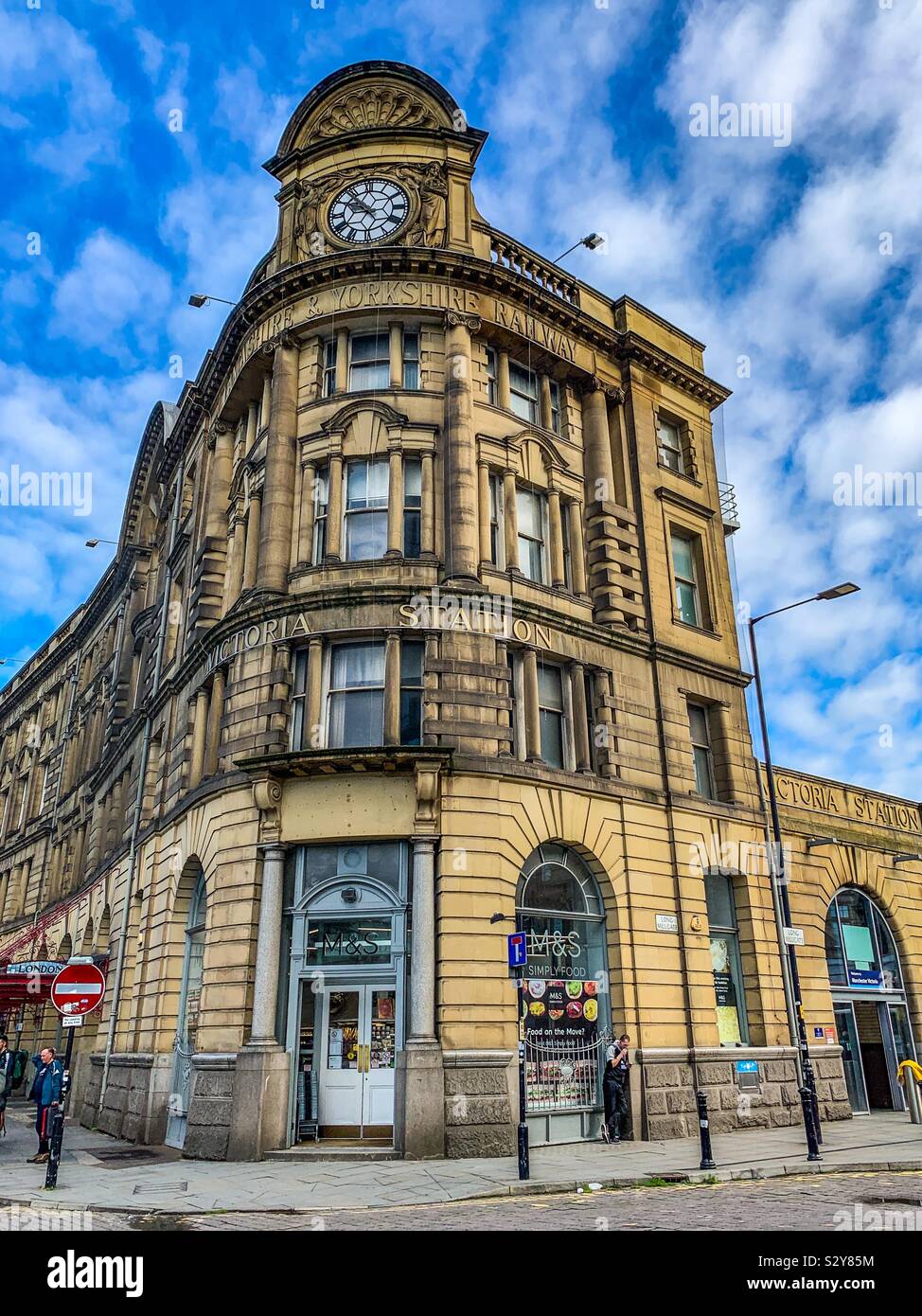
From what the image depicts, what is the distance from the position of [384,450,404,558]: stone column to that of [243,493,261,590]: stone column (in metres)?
3.65

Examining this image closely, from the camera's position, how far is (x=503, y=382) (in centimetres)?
2508

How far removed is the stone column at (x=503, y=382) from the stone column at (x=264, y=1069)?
1345 cm

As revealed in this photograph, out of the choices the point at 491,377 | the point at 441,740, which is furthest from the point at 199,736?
the point at 491,377

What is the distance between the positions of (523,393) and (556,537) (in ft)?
14.6

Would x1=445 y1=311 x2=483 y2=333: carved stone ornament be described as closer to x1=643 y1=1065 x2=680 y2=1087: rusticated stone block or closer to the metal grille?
the metal grille

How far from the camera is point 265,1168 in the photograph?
16.0 m

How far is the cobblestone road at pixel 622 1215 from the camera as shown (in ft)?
34.7

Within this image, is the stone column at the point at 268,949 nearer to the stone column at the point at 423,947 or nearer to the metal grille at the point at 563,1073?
the stone column at the point at 423,947

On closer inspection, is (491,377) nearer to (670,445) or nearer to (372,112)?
(670,445)

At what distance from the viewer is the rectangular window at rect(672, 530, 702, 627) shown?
27.9 meters
